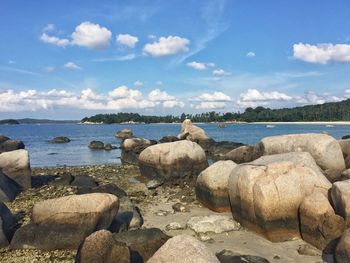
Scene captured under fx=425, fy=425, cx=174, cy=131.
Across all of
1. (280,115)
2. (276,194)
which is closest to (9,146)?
(276,194)

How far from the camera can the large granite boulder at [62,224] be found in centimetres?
1055

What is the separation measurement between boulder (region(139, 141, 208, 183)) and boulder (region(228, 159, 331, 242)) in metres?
8.09

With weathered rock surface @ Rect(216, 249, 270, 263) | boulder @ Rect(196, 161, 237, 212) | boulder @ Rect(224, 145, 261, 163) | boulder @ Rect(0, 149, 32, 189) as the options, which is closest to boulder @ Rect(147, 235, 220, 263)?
weathered rock surface @ Rect(216, 249, 270, 263)

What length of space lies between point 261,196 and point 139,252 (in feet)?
11.8

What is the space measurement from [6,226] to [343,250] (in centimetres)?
838

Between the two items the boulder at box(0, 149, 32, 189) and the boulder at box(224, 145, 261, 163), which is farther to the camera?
the boulder at box(224, 145, 261, 163)

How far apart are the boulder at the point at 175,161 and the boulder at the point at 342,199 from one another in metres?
9.89

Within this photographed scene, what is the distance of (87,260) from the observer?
814 centimetres

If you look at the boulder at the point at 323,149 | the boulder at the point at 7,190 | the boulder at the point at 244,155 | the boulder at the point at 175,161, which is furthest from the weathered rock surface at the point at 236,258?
the boulder at the point at 244,155

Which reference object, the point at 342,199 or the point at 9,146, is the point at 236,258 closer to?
the point at 342,199

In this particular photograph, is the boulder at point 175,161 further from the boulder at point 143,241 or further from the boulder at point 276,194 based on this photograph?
the boulder at point 143,241

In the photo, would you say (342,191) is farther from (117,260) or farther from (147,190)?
(147,190)

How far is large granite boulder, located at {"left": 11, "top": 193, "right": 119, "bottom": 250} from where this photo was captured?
34.6 ft

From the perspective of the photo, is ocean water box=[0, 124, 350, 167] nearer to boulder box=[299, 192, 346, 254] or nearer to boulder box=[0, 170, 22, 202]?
boulder box=[0, 170, 22, 202]
